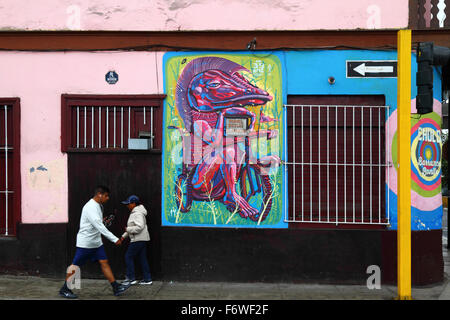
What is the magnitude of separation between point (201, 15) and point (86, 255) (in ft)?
14.4

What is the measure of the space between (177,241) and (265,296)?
1804 millimetres

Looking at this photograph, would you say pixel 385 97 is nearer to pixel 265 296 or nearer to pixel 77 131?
pixel 265 296

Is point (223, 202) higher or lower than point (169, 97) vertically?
lower

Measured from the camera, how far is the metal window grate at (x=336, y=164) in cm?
802

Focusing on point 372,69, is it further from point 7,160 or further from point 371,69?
point 7,160

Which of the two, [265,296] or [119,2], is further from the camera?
[119,2]

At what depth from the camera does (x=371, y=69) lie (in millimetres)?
7926

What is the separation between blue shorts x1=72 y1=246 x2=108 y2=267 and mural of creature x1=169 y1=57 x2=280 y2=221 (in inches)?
63.5

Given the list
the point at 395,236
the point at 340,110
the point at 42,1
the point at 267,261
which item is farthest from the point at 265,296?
the point at 42,1

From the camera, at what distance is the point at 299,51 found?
8.01 meters

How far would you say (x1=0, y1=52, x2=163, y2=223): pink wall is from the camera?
321 inches

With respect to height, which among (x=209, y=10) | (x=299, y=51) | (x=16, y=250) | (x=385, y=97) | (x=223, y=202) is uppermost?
(x=209, y=10)

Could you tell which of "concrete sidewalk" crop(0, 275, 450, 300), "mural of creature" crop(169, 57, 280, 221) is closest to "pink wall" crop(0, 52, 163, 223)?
"mural of creature" crop(169, 57, 280, 221)

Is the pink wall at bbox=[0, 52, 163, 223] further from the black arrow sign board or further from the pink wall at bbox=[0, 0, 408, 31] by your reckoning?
the black arrow sign board
